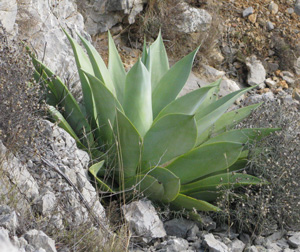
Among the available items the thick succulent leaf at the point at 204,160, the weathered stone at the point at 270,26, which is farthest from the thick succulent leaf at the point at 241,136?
the weathered stone at the point at 270,26

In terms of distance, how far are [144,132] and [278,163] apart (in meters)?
0.96

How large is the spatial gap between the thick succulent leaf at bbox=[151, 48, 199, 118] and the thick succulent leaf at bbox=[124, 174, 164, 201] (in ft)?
2.36

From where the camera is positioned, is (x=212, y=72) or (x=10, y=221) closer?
(x=10, y=221)

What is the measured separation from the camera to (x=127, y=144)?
342 cm

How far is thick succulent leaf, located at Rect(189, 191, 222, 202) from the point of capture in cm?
372

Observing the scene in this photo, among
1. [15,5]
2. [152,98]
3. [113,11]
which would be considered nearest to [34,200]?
[152,98]

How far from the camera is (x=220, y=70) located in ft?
22.3

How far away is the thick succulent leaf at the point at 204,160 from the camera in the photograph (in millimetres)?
3544

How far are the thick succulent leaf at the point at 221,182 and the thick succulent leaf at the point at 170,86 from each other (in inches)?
26.3

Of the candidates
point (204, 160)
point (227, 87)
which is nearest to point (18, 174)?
point (204, 160)

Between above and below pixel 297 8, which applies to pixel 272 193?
below

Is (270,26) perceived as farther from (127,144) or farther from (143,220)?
(143,220)

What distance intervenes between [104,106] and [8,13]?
116 centimetres

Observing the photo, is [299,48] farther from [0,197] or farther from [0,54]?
[0,197]
